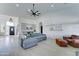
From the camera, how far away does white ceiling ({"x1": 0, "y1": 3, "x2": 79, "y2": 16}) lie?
2.61 meters

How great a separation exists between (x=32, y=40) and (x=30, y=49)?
7.8 inches

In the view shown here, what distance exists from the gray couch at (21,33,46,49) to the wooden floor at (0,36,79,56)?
0.08m

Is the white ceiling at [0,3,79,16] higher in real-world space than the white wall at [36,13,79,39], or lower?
higher

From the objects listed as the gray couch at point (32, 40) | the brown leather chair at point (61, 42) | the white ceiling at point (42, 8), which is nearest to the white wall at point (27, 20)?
the white ceiling at point (42, 8)

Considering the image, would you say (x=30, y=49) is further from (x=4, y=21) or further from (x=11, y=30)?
(x=4, y=21)

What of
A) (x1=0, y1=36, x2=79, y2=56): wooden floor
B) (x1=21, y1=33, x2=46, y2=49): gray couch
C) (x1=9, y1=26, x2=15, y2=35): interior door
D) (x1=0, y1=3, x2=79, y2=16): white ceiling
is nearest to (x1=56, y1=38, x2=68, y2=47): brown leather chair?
(x1=0, y1=36, x2=79, y2=56): wooden floor

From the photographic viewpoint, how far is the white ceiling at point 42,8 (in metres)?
2.61

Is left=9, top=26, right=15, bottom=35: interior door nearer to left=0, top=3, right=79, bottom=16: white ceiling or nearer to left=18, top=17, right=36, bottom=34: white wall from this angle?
left=18, top=17, right=36, bottom=34: white wall

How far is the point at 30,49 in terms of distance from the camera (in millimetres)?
2559

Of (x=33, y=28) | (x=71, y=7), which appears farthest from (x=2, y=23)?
(x=71, y=7)

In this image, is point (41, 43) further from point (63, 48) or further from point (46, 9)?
point (46, 9)

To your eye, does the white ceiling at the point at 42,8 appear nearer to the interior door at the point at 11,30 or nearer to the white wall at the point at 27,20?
the white wall at the point at 27,20

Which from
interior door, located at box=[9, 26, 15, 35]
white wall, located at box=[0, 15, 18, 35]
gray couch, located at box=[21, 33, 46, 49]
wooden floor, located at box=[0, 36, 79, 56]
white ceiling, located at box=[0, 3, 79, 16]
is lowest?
wooden floor, located at box=[0, 36, 79, 56]

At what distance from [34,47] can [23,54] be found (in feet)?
0.93
